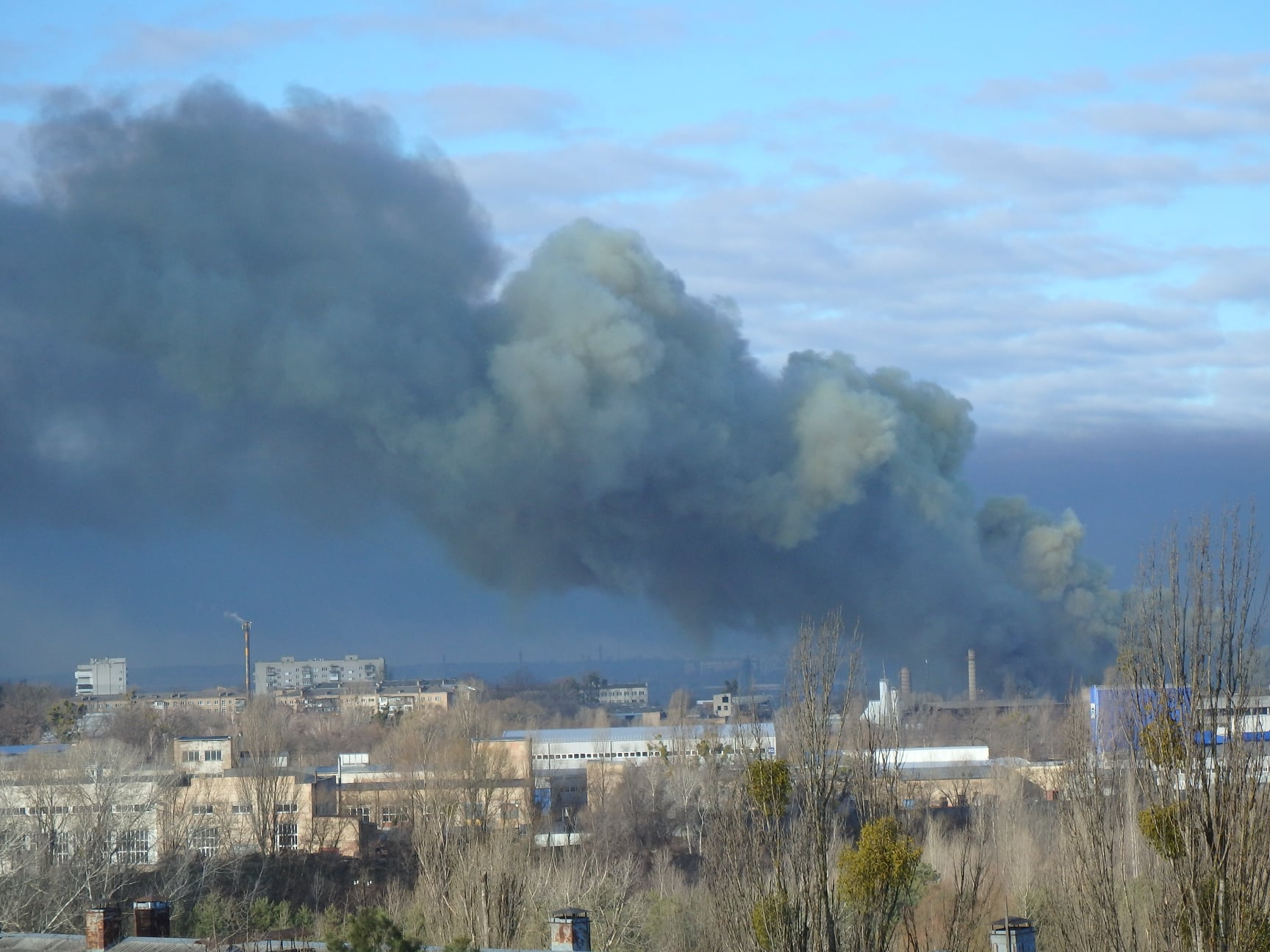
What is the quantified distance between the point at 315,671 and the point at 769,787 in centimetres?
14657

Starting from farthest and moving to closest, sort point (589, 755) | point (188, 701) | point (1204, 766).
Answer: point (188, 701) → point (589, 755) → point (1204, 766)

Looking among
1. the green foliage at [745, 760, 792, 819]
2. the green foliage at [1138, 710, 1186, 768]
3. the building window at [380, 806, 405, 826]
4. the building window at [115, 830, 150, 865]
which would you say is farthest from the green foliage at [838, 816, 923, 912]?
the building window at [380, 806, 405, 826]

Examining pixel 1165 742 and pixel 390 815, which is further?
pixel 390 815

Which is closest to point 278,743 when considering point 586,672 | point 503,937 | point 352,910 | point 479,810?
point 479,810

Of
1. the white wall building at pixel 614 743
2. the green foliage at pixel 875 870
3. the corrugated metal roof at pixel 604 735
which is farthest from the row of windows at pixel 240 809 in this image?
the green foliage at pixel 875 870

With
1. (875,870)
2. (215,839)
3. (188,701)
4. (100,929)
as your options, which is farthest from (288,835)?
(188,701)

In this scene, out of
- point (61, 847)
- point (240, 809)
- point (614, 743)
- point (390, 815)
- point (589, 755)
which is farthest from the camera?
point (614, 743)

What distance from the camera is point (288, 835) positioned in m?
39.5

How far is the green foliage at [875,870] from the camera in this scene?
14344 millimetres

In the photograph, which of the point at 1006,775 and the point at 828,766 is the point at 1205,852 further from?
the point at 1006,775

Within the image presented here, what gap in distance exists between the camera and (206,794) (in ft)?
135

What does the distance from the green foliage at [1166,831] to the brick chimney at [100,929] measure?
11.3 meters

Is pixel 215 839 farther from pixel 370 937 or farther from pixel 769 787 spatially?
pixel 370 937

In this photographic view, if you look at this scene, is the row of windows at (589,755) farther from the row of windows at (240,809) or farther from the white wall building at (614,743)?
the row of windows at (240,809)
